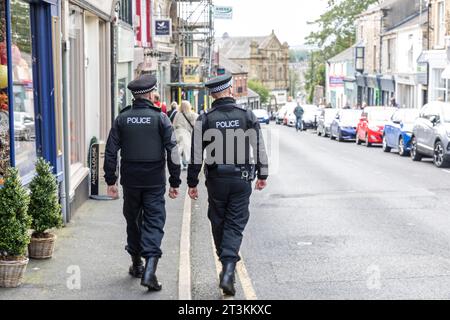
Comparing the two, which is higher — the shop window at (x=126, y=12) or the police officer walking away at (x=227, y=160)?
the shop window at (x=126, y=12)

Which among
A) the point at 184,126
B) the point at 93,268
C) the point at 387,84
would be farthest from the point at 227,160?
the point at 387,84

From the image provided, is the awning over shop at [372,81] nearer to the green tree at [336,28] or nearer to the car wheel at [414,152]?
the green tree at [336,28]

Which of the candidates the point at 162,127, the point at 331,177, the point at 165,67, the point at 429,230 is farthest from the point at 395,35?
the point at 162,127

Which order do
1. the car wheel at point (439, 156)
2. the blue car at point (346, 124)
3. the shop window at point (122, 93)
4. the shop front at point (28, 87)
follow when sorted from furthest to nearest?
the blue car at point (346, 124), the car wheel at point (439, 156), the shop window at point (122, 93), the shop front at point (28, 87)

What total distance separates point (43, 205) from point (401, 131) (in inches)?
781

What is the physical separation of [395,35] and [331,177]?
39.5 m

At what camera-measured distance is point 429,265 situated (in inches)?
364

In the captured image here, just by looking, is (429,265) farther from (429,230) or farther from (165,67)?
(165,67)

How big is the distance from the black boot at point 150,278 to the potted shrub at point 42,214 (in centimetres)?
160

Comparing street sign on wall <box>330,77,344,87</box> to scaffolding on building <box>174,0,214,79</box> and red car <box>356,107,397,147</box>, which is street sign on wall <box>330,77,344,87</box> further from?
red car <box>356,107,397,147</box>

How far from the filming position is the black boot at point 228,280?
782 centimetres

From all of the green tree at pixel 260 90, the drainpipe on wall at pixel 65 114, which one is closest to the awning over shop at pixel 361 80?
the drainpipe on wall at pixel 65 114

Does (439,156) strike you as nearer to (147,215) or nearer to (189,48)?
(147,215)

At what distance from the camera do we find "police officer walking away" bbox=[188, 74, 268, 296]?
26.5 feet
